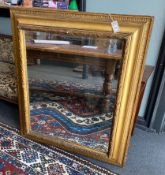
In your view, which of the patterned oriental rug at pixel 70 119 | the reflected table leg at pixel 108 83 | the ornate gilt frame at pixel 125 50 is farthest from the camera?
the patterned oriental rug at pixel 70 119

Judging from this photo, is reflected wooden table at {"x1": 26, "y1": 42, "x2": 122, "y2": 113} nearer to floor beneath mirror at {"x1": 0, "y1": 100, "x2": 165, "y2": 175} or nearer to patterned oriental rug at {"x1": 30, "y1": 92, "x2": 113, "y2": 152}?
patterned oriental rug at {"x1": 30, "y1": 92, "x2": 113, "y2": 152}

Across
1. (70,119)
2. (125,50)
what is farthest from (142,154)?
(125,50)

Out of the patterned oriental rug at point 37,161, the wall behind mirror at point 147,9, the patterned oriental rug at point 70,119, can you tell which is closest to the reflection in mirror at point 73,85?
the patterned oriental rug at point 70,119

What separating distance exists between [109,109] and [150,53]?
0.60 metres

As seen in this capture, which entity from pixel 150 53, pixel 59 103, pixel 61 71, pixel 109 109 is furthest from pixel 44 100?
pixel 150 53

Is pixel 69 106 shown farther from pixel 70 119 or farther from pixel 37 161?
pixel 37 161

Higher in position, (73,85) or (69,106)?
(73,85)

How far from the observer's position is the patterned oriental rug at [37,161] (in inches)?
56.4

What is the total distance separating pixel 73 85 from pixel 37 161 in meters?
0.61

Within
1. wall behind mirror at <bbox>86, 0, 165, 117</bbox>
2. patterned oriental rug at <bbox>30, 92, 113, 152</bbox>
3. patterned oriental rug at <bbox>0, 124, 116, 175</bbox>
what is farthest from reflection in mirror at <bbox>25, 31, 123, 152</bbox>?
wall behind mirror at <bbox>86, 0, 165, 117</bbox>

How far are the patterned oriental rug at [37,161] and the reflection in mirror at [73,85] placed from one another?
13cm

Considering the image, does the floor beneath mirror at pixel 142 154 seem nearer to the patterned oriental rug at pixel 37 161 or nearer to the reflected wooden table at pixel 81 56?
the patterned oriental rug at pixel 37 161

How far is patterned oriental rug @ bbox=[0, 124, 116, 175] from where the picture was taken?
1.43 metres

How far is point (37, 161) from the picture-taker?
151cm
